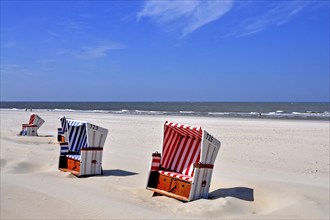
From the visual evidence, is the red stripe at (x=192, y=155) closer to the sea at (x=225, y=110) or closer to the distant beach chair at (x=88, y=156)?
the distant beach chair at (x=88, y=156)

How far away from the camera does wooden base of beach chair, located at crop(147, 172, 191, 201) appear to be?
7.70 m

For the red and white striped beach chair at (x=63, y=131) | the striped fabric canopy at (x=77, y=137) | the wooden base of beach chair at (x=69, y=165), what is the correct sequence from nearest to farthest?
1. the wooden base of beach chair at (x=69, y=165)
2. the striped fabric canopy at (x=77, y=137)
3. the red and white striped beach chair at (x=63, y=131)

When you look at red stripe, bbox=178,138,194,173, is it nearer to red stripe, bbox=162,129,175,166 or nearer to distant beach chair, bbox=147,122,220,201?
distant beach chair, bbox=147,122,220,201

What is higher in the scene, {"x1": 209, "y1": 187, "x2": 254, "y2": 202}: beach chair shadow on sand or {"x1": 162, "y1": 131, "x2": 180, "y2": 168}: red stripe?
{"x1": 162, "y1": 131, "x2": 180, "y2": 168}: red stripe

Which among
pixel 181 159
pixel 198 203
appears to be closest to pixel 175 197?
pixel 198 203

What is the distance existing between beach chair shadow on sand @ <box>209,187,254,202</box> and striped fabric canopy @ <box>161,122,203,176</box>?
2.40 feet

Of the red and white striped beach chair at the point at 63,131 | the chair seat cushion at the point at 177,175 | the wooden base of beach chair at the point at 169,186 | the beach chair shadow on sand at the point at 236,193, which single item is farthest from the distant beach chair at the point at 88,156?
the beach chair shadow on sand at the point at 236,193

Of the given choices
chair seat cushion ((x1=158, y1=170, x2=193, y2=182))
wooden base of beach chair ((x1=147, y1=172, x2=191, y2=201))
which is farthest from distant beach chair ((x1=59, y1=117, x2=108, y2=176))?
chair seat cushion ((x1=158, y1=170, x2=193, y2=182))

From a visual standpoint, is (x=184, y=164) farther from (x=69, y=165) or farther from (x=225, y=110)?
(x=225, y=110)

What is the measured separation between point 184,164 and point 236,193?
133 centimetres

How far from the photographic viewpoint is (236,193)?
27.9 feet

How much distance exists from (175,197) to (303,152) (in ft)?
28.9

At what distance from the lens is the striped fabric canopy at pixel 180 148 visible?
8664 millimetres

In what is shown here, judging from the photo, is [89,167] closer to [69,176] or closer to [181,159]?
[69,176]
